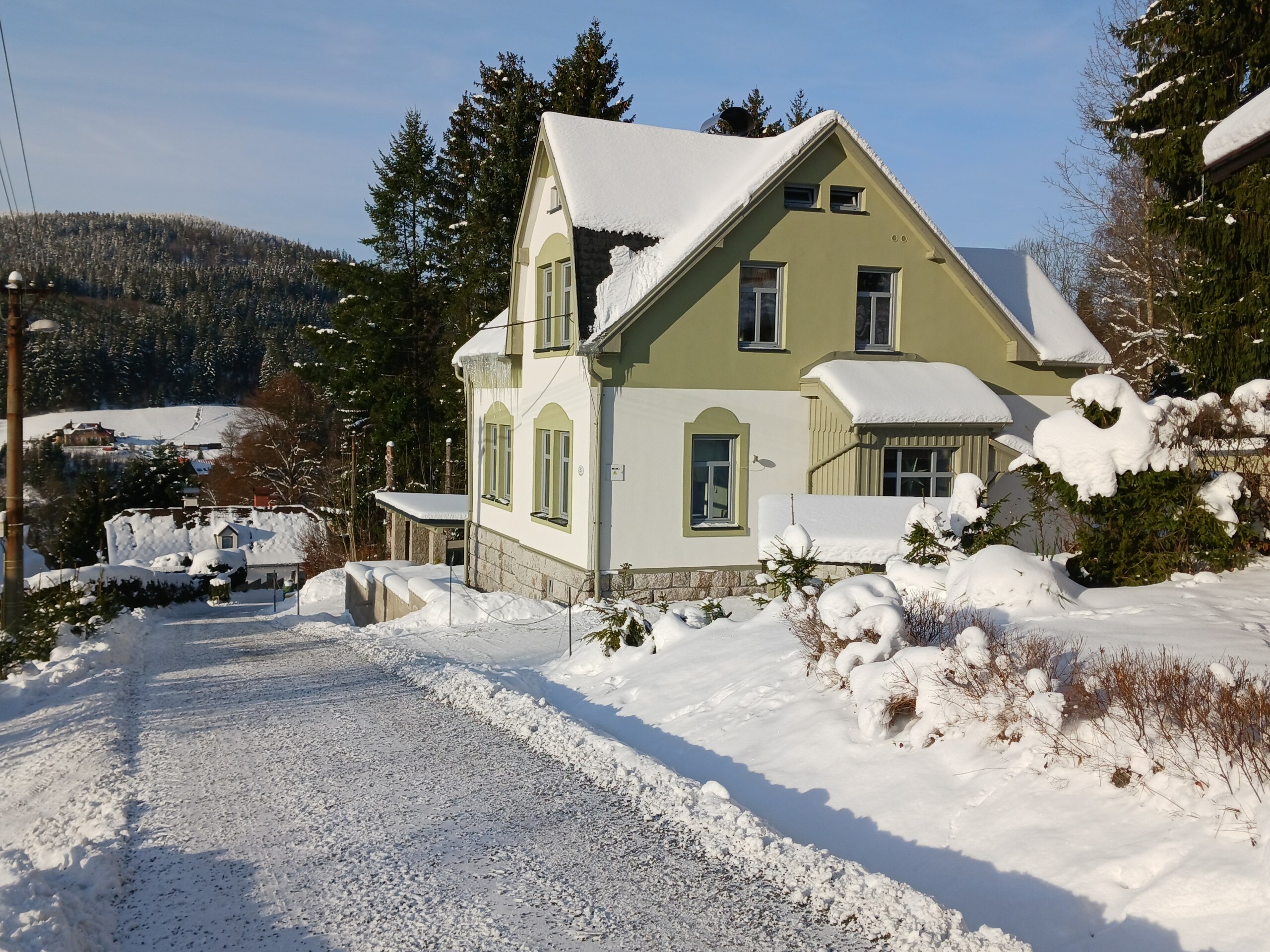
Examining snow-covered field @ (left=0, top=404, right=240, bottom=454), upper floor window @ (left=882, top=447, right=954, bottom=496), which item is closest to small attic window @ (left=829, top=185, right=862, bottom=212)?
upper floor window @ (left=882, top=447, right=954, bottom=496)

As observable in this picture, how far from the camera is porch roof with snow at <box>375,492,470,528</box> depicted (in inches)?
1014

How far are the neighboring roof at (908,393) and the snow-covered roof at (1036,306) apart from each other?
2137mm

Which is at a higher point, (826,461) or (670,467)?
(826,461)

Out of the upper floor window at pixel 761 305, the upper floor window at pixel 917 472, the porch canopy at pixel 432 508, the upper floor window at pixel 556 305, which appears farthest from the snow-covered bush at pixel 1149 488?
the porch canopy at pixel 432 508

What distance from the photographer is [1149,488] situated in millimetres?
9602

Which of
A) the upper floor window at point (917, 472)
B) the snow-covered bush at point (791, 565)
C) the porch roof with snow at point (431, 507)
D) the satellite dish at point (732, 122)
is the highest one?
the satellite dish at point (732, 122)

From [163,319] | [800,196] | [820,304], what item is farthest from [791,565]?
[163,319]

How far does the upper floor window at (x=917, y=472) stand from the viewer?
1703cm

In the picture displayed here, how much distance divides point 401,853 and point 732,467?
1177 cm

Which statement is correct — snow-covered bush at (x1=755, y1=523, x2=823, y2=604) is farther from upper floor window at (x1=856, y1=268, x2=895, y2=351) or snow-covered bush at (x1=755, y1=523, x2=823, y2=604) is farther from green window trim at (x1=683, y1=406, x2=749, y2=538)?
upper floor window at (x1=856, y1=268, x2=895, y2=351)

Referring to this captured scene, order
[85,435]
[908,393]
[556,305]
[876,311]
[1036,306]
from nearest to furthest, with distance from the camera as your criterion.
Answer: [908,393], [876,311], [556,305], [1036,306], [85,435]

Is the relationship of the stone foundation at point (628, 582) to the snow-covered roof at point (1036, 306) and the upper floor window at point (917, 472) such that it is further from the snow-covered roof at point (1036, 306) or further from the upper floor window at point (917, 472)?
the snow-covered roof at point (1036, 306)

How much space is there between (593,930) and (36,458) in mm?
80796

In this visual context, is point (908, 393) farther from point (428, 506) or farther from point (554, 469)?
point (428, 506)
